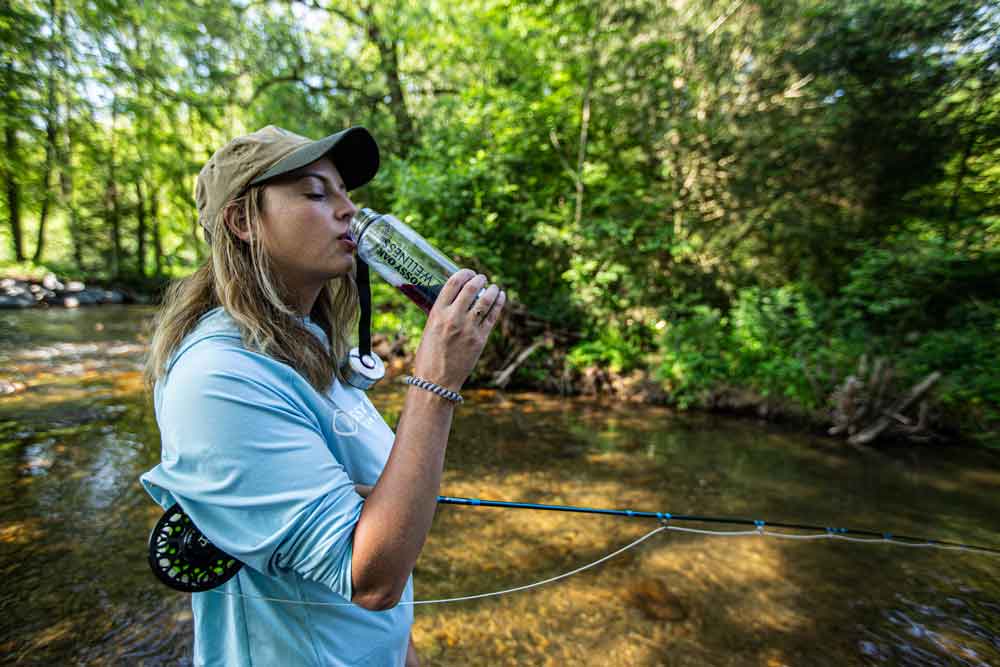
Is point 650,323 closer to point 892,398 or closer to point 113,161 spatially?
point 892,398

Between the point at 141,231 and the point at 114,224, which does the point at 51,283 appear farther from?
the point at 141,231

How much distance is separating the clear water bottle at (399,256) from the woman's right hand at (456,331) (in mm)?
183

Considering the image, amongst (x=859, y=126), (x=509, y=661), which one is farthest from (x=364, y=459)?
(x=859, y=126)

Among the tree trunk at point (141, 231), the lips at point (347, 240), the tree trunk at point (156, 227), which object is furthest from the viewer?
the tree trunk at point (156, 227)

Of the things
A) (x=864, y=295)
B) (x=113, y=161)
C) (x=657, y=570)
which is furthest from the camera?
(x=113, y=161)

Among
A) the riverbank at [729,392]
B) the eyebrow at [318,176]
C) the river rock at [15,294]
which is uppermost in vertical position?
the eyebrow at [318,176]

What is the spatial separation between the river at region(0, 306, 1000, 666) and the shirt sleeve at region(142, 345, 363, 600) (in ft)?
2.67

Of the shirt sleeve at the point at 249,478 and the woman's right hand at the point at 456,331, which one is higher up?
the woman's right hand at the point at 456,331

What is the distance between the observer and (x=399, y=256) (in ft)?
4.27

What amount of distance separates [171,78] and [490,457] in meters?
11.8

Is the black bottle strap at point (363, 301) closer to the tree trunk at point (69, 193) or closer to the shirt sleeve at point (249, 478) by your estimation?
the shirt sleeve at point (249, 478)

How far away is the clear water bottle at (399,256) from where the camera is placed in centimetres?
129

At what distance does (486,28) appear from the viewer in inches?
393

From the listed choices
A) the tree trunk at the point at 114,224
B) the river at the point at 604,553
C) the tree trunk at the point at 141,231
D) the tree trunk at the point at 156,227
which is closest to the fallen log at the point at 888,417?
the river at the point at 604,553
